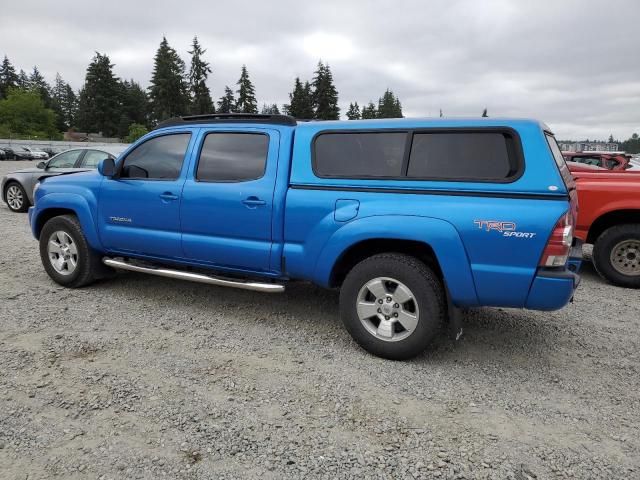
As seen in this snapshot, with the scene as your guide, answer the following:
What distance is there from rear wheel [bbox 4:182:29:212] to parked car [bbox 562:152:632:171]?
12.3m

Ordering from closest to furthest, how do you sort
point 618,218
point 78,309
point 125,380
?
point 125,380, point 78,309, point 618,218

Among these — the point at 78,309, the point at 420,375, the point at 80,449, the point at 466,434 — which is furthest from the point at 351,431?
the point at 78,309

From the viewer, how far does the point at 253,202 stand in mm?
3900

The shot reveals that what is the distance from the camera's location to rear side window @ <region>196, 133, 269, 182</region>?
13.3 feet

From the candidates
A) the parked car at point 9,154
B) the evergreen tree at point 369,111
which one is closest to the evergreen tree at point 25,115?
the parked car at point 9,154

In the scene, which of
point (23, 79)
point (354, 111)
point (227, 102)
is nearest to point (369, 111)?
point (354, 111)

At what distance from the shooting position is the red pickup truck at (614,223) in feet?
18.8

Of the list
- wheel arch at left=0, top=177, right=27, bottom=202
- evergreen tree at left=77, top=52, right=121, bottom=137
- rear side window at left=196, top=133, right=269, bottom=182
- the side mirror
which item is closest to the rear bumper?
rear side window at left=196, top=133, right=269, bottom=182

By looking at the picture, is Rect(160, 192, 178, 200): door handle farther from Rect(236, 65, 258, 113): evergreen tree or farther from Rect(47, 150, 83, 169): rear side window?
Rect(236, 65, 258, 113): evergreen tree

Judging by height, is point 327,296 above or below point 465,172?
below

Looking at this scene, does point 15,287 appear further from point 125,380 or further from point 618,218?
point 618,218

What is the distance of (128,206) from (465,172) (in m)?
3.26

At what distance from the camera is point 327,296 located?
5.08 meters

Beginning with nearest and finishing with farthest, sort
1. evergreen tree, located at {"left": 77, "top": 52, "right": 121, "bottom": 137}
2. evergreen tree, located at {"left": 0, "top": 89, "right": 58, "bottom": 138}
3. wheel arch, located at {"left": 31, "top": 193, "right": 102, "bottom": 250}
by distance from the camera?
wheel arch, located at {"left": 31, "top": 193, "right": 102, "bottom": 250} → evergreen tree, located at {"left": 0, "top": 89, "right": 58, "bottom": 138} → evergreen tree, located at {"left": 77, "top": 52, "right": 121, "bottom": 137}
